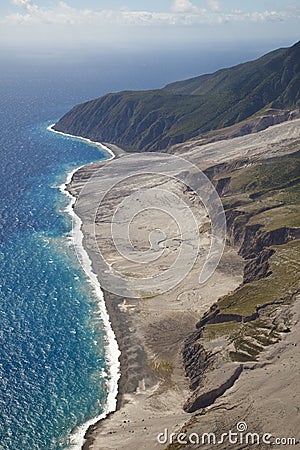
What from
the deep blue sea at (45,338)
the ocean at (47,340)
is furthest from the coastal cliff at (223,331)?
the deep blue sea at (45,338)

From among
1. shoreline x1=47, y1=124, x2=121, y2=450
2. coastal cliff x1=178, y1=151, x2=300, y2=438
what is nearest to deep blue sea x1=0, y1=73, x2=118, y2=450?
shoreline x1=47, y1=124, x2=121, y2=450

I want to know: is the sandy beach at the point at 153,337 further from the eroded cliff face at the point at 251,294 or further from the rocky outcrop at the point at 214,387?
the eroded cliff face at the point at 251,294

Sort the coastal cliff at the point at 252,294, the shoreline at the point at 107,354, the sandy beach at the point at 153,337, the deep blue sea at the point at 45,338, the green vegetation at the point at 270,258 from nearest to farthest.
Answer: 1. the sandy beach at the point at 153,337
2. the shoreline at the point at 107,354
3. the deep blue sea at the point at 45,338
4. the coastal cliff at the point at 252,294
5. the green vegetation at the point at 270,258

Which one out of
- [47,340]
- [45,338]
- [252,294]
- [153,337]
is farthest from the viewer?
[153,337]

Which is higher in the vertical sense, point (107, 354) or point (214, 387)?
point (214, 387)

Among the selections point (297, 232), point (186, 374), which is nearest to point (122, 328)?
point (186, 374)

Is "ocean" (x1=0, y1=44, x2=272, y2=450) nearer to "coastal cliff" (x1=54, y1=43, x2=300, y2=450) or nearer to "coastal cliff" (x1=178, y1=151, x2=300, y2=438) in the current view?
"coastal cliff" (x1=54, y1=43, x2=300, y2=450)

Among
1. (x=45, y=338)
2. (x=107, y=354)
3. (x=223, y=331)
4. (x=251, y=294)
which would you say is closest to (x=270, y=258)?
(x=251, y=294)

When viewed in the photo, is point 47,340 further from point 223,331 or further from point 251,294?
point 251,294
